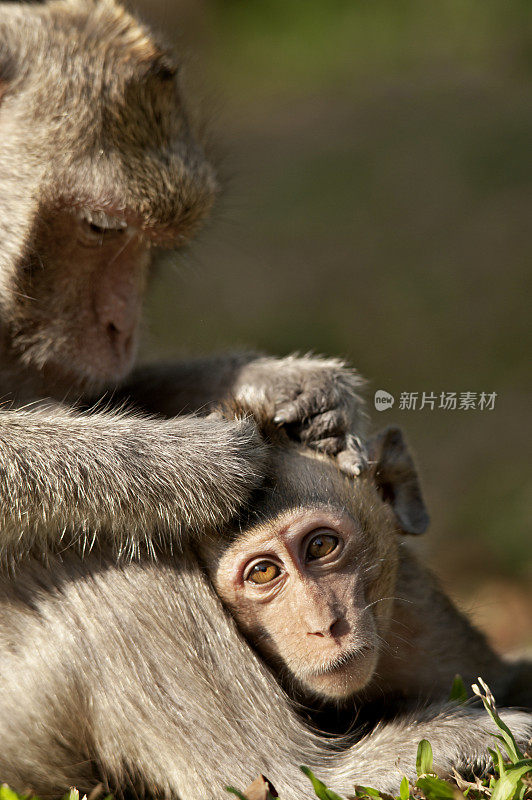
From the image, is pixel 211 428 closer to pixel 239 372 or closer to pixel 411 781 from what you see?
pixel 239 372

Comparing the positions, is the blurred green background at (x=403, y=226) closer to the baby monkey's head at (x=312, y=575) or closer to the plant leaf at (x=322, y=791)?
the baby monkey's head at (x=312, y=575)

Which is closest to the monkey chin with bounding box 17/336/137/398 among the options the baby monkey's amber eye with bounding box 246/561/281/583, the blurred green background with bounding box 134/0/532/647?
the baby monkey's amber eye with bounding box 246/561/281/583

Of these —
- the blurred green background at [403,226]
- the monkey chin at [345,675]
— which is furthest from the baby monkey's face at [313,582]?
the blurred green background at [403,226]

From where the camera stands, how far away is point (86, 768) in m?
3.45

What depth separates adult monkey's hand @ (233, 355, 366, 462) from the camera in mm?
3953

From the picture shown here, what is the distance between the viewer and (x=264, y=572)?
349 cm

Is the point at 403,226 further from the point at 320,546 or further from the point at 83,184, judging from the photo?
the point at 320,546

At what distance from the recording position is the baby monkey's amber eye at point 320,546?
349cm

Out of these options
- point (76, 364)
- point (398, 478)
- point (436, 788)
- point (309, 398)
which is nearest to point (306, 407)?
point (309, 398)

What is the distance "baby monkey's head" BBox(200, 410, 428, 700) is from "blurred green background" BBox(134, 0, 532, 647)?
166 inches

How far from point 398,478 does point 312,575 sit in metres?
0.84

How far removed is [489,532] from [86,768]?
6.97m

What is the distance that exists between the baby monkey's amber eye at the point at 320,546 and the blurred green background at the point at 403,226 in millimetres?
4386

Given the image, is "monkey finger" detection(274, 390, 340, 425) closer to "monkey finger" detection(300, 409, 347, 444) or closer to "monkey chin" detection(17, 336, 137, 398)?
"monkey finger" detection(300, 409, 347, 444)
